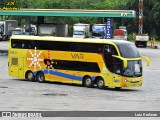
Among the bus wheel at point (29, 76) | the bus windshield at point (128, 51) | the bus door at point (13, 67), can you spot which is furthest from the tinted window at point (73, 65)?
the bus door at point (13, 67)

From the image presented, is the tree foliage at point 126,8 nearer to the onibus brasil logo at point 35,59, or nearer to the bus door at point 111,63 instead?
the onibus brasil logo at point 35,59

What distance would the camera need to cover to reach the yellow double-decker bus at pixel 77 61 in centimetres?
2978

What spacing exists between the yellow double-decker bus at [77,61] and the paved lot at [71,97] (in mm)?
601

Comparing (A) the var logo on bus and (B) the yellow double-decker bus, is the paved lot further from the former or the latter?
(A) the var logo on bus

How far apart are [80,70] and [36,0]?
82.7 metres

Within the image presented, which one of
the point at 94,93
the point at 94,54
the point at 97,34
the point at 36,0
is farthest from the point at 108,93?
the point at 36,0

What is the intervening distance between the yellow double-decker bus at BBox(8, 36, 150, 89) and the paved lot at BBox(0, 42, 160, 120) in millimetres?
601

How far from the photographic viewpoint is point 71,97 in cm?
2531

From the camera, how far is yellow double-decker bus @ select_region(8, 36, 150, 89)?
29781mm

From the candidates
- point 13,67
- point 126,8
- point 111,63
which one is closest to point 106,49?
point 111,63

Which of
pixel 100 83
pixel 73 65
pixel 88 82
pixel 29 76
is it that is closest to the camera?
pixel 100 83

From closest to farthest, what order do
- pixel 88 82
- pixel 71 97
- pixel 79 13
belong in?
1. pixel 71 97
2. pixel 88 82
3. pixel 79 13

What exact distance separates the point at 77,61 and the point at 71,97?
6.54m

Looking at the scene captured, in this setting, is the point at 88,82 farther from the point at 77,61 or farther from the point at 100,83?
the point at 77,61
